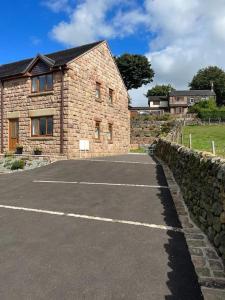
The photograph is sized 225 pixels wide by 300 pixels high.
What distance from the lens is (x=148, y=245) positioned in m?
5.84

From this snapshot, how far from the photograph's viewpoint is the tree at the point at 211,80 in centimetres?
9788

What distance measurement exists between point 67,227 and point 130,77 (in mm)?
69275

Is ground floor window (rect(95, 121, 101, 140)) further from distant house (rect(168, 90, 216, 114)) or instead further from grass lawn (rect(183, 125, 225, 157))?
distant house (rect(168, 90, 216, 114))

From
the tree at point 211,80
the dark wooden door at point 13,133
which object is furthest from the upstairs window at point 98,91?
the tree at point 211,80

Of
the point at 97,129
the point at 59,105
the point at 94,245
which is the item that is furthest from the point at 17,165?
the point at 94,245

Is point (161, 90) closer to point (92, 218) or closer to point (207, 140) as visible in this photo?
point (207, 140)

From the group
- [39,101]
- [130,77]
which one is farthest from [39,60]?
[130,77]

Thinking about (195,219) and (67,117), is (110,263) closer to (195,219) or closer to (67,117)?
(195,219)

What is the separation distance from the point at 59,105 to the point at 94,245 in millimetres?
16277

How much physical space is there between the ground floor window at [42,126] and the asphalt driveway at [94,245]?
10436 millimetres

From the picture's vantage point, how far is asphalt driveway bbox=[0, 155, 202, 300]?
4.29 metres

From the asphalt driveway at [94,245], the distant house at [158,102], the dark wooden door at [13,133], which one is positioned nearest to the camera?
the asphalt driveway at [94,245]

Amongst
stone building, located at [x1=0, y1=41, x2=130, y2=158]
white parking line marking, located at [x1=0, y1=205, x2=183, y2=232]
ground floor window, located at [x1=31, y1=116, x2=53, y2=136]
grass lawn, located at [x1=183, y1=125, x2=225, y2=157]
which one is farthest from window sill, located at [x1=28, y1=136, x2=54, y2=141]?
white parking line marking, located at [x1=0, y1=205, x2=183, y2=232]

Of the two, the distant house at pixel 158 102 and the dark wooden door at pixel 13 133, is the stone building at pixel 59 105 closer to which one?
the dark wooden door at pixel 13 133
